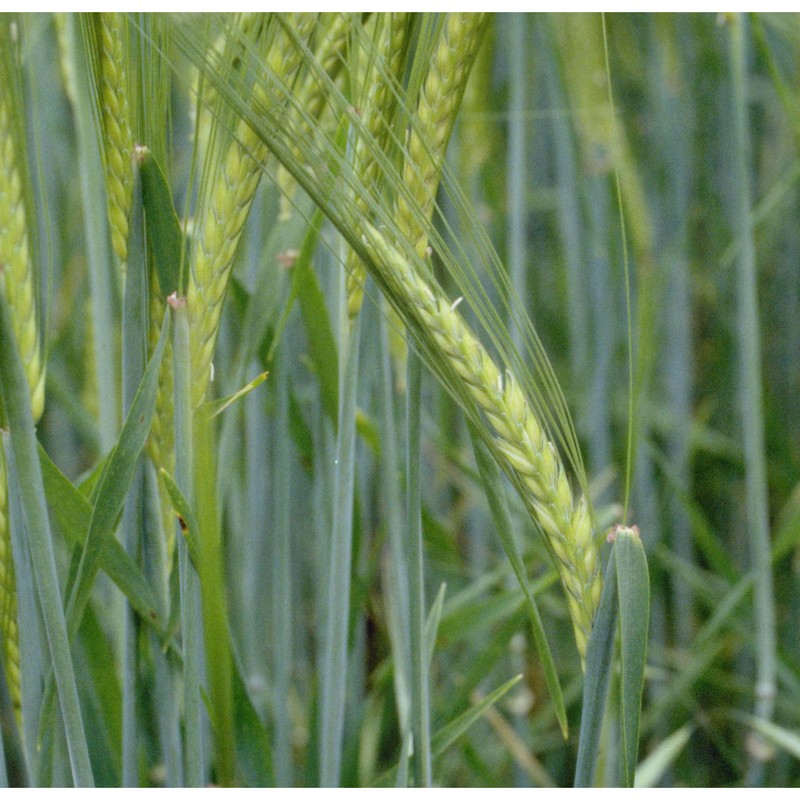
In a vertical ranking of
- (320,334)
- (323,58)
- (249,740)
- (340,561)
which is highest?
(323,58)

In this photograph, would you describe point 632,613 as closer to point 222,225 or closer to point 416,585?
point 416,585

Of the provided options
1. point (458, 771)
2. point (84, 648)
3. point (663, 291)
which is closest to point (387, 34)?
point (84, 648)

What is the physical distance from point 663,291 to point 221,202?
799mm

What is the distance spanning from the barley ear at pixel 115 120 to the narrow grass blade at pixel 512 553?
181mm

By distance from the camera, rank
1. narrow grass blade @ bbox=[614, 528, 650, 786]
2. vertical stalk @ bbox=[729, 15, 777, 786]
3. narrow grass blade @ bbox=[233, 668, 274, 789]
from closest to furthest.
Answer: narrow grass blade @ bbox=[614, 528, 650, 786] < narrow grass blade @ bbox=[233, 668, 274, 789] < vertical stalk @ bbox=[729, 15, 777, 786]

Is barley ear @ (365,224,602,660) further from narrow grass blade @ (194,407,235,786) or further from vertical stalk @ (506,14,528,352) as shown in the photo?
vertical stalk @ (506,14,528,352)

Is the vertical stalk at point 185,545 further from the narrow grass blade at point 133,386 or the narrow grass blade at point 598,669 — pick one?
the narrow grass blade at point 598,669

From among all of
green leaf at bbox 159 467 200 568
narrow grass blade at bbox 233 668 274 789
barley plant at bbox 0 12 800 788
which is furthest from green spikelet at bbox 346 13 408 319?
narrow grass blade at bbox 233 668 274 789

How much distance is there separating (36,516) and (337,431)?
0.16m

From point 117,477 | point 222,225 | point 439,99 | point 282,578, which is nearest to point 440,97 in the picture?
point 439,99

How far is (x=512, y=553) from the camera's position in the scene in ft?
1.16

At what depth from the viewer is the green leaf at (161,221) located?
1.09ft

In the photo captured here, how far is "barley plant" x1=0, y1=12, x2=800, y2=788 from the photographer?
0.32 metres

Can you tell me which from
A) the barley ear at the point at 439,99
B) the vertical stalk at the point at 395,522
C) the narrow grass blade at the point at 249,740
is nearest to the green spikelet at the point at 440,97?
the barley ear at the point at 439,99
